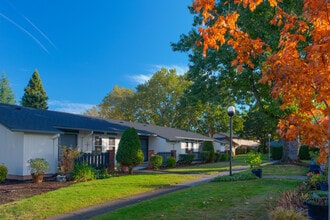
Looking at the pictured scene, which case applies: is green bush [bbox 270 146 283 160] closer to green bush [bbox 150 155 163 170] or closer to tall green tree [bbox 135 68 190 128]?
tall green tree [bbox 135 68 190 128]

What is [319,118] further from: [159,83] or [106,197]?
[159,83]

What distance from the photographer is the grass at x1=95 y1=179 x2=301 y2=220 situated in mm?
7469

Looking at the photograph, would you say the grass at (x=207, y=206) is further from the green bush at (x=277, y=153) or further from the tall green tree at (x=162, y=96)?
the tall green tree at (x=162, y=96)

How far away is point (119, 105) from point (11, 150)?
133 ft

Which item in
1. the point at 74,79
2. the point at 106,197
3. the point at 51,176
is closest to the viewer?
the point at 106,197

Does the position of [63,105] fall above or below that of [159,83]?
below

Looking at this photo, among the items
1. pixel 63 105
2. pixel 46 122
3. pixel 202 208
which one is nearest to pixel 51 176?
pixel 46 122

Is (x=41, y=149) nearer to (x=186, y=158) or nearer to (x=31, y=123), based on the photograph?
(x=31, y=123)

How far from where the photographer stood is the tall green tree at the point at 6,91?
60.8 meters

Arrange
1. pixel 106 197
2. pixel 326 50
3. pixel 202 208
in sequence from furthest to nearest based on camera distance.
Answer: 1. pixel 106 197
2. pixel 202 208
3. pixel 326 50

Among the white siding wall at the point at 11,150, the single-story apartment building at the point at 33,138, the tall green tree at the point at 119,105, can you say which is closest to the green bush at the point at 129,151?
the single-story apartment building at the point at 33,138

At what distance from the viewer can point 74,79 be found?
2888cm

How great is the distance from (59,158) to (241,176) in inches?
367

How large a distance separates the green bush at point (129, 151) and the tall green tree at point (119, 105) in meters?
36.1
